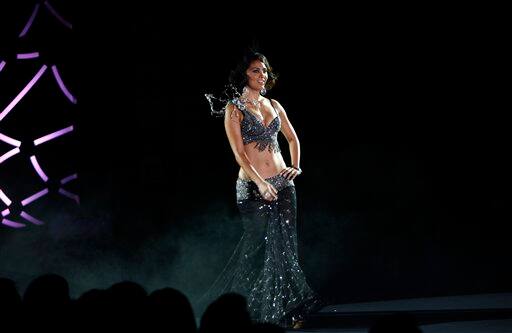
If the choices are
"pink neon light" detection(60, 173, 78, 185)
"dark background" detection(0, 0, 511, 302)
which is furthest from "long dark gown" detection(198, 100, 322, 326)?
"pink neon light" detection(60, 173, 78, 185)

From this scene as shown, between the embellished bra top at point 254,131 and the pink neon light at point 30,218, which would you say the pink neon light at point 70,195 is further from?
the embellished bra top at point 254,131

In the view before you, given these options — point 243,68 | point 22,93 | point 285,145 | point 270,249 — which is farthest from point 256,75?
point 22,93

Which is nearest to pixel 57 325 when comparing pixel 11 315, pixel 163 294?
pixel 11 315

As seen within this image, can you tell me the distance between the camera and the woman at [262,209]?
4.56m

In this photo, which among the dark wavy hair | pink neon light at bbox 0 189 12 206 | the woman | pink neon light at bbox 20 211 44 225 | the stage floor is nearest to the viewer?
the stage floor

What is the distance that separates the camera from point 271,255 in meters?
4.62

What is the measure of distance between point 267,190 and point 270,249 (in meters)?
0.34

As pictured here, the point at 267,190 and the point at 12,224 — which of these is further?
the point at 12,224

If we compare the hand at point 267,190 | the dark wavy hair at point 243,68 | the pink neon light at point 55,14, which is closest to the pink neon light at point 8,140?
the pink neon light at point 55,14

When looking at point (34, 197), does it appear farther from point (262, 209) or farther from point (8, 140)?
point (262, 209)

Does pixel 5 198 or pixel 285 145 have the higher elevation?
Result: pixel 285 145

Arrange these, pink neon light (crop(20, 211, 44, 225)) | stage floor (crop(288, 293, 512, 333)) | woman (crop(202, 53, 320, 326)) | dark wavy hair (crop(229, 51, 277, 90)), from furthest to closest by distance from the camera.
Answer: pink neon light (crop(20, 211, 44, 225))
dark wavy hair (crop(229, 51, 277, 90))
woman (crop(202, 53, 320, 326))
stage floor (crop(288, 293, 512, 333))

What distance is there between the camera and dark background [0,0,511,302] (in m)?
5.83

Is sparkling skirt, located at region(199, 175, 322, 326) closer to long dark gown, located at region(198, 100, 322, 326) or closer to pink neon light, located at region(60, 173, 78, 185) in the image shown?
long dark gown, located at region(198, 100, 322, 326)
